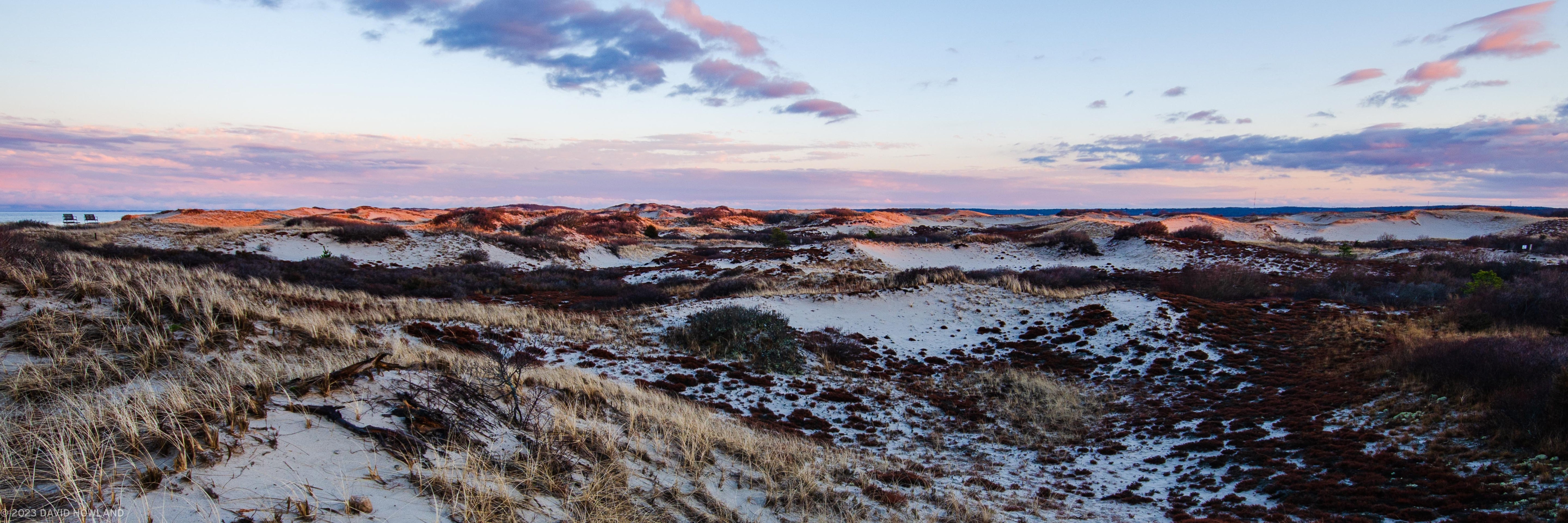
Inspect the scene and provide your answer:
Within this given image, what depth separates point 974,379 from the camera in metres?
12.7

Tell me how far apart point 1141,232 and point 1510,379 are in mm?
31788

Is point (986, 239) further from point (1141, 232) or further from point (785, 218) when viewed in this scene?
point (785, 218)

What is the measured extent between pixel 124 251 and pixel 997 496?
93.8 ft

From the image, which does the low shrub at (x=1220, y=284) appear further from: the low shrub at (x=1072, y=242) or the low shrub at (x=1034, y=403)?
the low shrub at (x=1034, y=403)

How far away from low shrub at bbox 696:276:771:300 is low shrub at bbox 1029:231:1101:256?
73.7 ft

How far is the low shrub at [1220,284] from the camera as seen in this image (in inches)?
821

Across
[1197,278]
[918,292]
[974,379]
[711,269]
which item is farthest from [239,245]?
[1197,278]

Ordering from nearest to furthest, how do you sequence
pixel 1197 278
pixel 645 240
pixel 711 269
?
1. pixel 1197 278
2. pixel 711 269
3. pixel 645 240

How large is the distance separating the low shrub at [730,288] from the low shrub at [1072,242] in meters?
22.5

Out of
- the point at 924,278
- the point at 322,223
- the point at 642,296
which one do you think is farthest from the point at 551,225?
the point at 924,278

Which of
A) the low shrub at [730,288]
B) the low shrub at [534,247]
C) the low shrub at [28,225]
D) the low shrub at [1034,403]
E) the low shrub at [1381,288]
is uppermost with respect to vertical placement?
the low shrub at [28,225]

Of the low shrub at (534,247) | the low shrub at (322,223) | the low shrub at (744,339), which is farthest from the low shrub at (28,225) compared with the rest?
the low shrub at (744,339)

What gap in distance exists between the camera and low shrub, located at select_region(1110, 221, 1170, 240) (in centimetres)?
3616

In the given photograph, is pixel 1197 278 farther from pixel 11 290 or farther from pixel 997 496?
pixel 11 290
